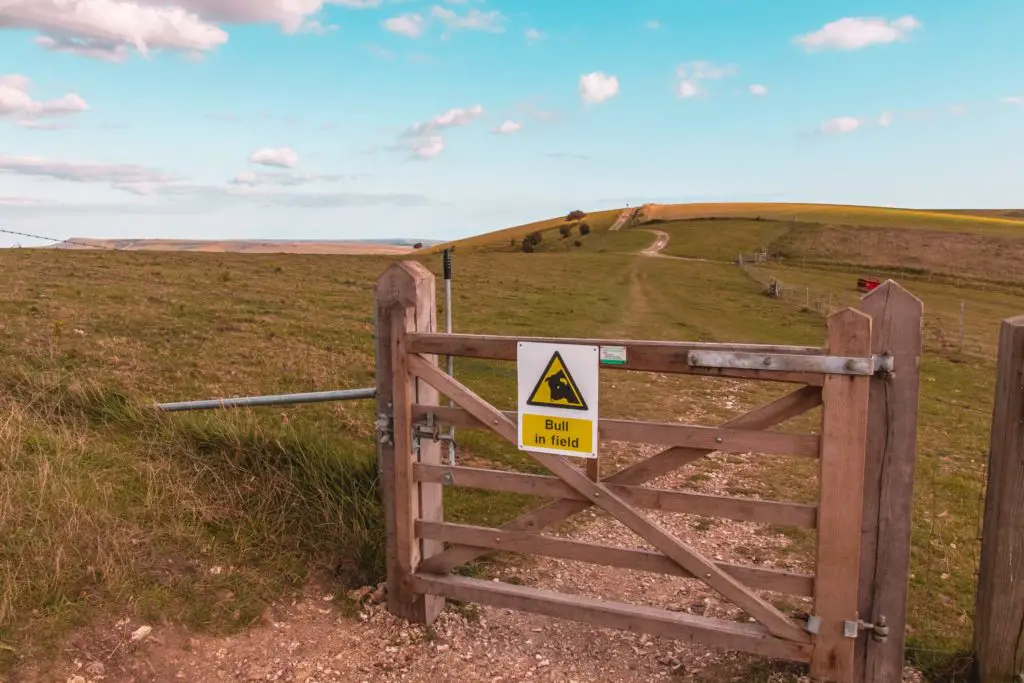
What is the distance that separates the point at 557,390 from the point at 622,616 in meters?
1.52

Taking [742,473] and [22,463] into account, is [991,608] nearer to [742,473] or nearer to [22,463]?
[742,473]

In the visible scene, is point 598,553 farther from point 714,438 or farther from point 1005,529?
point 1005,529

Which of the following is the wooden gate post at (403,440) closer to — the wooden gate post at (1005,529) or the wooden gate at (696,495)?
the wooden gate at (696,495)

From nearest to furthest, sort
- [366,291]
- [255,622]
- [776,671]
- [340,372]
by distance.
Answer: [776,671], [255,622], [340,372], [366,291]

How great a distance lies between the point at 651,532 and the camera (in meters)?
4.51

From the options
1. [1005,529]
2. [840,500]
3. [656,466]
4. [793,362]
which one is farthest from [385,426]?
[1005,529]

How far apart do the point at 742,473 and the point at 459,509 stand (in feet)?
12.2

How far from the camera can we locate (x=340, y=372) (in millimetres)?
12500

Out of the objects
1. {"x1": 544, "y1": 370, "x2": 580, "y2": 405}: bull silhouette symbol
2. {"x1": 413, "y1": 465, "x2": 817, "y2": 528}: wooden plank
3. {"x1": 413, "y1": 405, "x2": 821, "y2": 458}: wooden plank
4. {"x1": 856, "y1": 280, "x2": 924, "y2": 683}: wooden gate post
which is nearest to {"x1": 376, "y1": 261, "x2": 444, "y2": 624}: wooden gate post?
{"x1": 413, "y1": 465, "x2": 817, "y2": 528}: wooden plank

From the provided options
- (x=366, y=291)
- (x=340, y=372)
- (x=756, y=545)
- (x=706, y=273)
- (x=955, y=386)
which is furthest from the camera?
(x=706, y=273)

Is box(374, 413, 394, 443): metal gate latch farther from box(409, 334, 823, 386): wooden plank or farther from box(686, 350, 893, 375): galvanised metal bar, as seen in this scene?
box(686, 350, 893, 375): galvanised metal bar

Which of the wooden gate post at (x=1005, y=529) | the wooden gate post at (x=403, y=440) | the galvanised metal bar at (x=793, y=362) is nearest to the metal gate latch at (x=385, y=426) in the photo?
the wooden gate post at (x=403, y=440)

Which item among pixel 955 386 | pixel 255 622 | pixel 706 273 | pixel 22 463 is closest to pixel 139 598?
pixel 255 622

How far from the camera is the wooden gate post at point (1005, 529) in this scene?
12.9 ft
